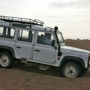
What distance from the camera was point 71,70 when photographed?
36.1ft

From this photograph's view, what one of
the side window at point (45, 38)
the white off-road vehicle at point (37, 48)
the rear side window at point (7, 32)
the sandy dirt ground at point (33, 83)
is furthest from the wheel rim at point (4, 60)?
the side window at point (45, 38)

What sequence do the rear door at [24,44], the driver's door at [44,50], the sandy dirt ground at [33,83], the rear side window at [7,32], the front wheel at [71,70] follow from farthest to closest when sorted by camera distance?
the rear side window at [7,32]
the rear door at [24,44]
the driver's door at [44,50]
the front wheel at [71,70]
the sandy dirt ground at [33,83]

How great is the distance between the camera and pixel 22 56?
37.9 ft

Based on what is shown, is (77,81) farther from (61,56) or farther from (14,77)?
(14,77)

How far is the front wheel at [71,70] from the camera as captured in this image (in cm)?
1088

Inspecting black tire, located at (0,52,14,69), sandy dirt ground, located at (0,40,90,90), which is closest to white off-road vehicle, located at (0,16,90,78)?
black tire, located at (0,52,14,69)

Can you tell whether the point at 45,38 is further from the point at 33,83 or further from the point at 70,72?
the point at 33,83

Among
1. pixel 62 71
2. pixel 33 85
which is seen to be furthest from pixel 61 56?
pixel 33 85

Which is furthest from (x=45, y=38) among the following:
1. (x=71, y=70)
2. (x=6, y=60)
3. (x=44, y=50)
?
(x=6, y=60)

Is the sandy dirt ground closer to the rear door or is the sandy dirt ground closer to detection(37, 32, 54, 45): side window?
the rear door

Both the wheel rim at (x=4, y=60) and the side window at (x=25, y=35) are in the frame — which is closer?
the side window at (x=25, y=35)

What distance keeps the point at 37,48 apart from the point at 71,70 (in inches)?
65.3

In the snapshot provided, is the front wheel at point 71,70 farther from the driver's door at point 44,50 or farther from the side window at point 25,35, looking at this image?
the side window at point 25,35

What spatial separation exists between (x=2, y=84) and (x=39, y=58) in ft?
9.28
